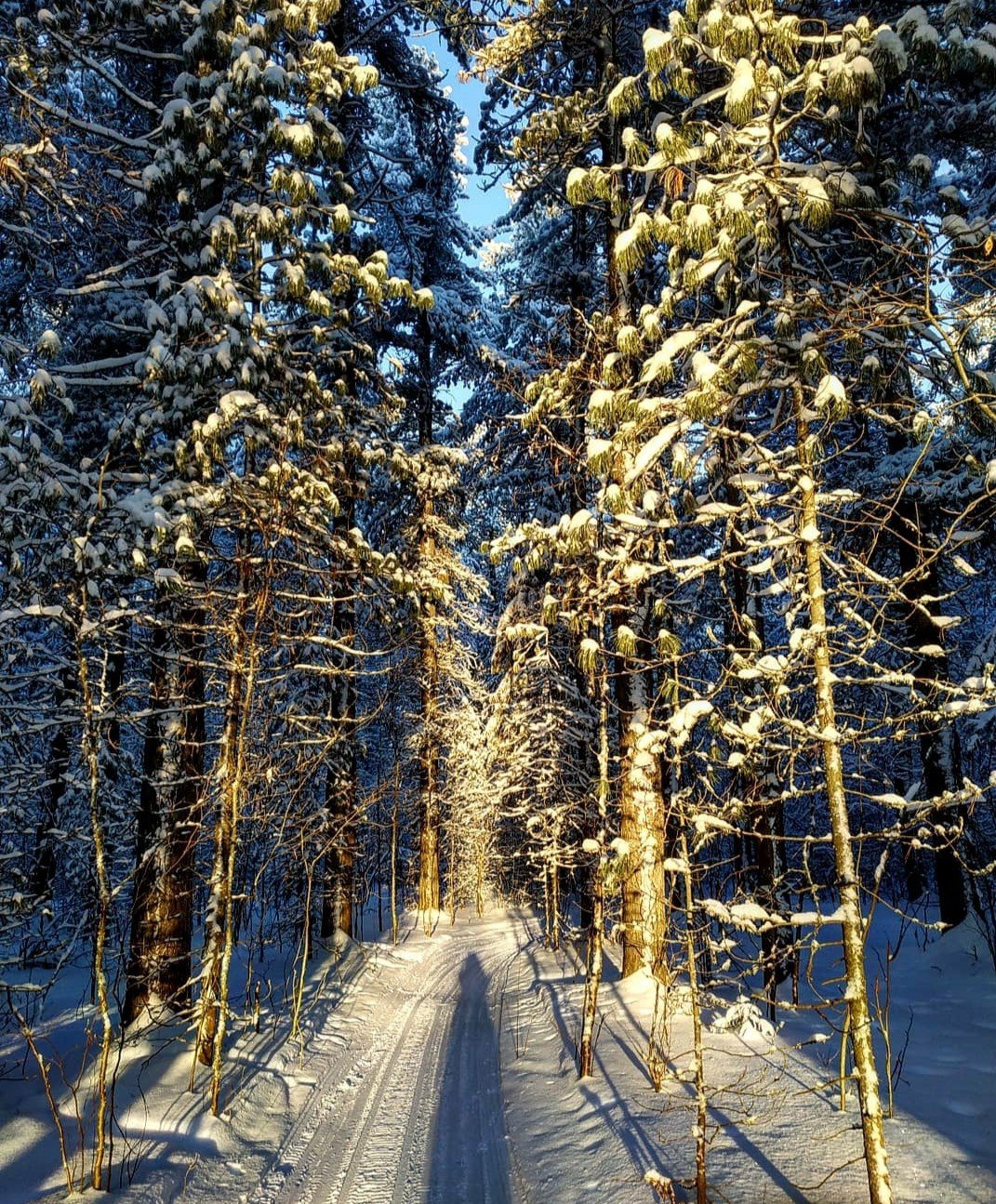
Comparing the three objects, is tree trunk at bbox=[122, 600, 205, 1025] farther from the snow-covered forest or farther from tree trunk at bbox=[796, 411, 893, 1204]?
tree trunk at bbox=[796, 411, 893, 1204]

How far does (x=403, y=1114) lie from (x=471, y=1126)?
81 centimetres

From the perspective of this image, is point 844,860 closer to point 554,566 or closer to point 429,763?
point 554,566

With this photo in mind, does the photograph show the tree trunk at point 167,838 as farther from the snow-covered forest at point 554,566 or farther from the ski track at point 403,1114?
the ski track at point 403,1114

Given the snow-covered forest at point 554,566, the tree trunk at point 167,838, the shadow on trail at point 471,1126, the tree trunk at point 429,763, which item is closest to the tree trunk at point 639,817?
the snow-covered forest at point 554,566

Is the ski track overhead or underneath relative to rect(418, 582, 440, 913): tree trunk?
underneath

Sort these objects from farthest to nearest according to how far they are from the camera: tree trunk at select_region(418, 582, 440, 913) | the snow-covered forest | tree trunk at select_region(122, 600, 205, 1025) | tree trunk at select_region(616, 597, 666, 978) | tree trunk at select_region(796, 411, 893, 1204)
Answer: tree trunk at select_region(418, 582, 440, 913) → tree trunk at select_region(616, 597, 666, 978) → tree trunk at select_region(122, 600, 205, 1025) → the snow-covered forest → tree trunk at select_region(796, 411, 893, 1204)

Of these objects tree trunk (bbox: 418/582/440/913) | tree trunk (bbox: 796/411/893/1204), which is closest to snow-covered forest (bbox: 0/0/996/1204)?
tree trunk (bbox: 796/411/893/1204)

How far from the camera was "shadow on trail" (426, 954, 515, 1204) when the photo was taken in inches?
230

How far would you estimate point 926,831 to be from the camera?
3877 millimetres

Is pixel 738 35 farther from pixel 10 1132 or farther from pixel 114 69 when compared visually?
pixel 114 69

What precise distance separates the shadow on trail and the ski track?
0.5 inches

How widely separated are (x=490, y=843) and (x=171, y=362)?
2341 centimetres

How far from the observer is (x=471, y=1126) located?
714cm

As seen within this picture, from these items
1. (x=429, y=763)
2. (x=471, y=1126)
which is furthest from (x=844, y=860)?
(x=429, y=763)
